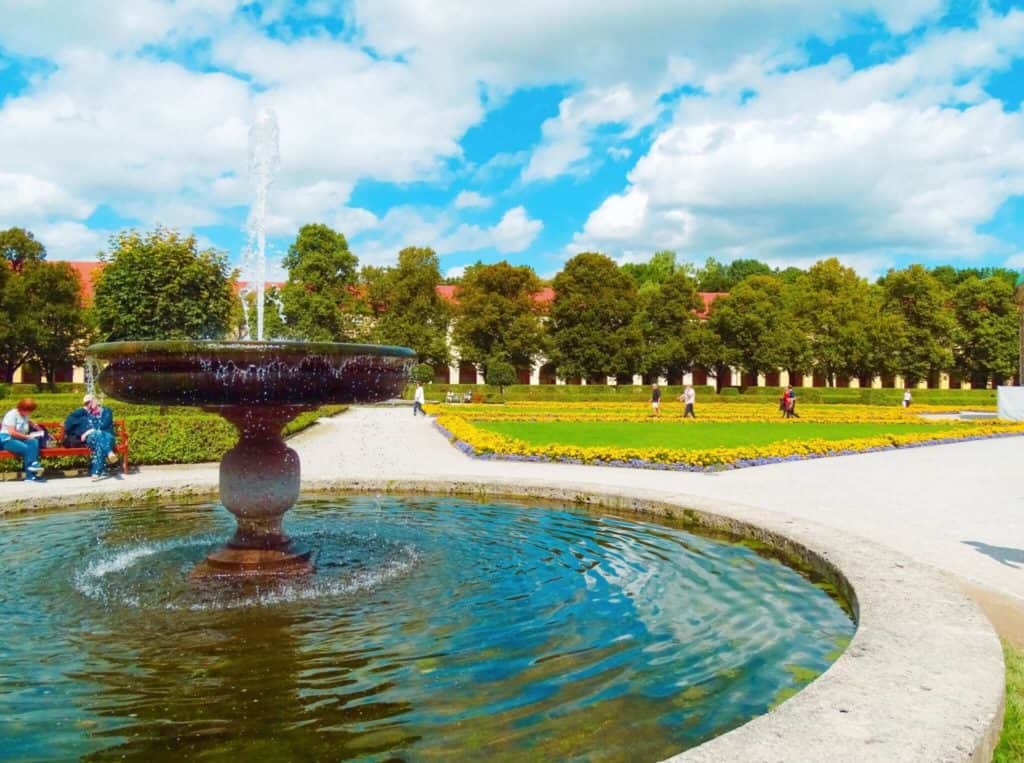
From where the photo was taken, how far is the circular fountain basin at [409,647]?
10.5 ft

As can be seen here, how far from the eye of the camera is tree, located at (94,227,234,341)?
108ft

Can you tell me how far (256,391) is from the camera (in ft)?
17.3

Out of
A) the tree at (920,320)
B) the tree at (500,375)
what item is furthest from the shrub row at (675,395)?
the tree at (920,320)

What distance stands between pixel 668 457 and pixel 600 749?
395 inches

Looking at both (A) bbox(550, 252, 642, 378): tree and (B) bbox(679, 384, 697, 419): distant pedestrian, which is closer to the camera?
(B) bbox(679, 384, 697, 419): distant pedestrian

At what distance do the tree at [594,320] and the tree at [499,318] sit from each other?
1954 mm

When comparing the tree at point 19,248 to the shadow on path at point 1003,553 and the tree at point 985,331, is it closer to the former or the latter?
the shadow on path at point 1003,553

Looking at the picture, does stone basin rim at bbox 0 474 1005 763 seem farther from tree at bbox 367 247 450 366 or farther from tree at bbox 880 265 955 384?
tree at bbox 880 265 955 384

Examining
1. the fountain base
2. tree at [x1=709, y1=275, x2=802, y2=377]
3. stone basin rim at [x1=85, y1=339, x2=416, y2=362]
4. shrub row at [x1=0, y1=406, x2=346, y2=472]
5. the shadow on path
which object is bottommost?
A: the shadow on path

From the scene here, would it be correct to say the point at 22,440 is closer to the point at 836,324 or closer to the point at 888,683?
the point at 888,683

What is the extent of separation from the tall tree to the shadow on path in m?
42.7

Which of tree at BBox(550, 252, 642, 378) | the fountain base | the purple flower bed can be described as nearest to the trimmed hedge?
the purple flower bed

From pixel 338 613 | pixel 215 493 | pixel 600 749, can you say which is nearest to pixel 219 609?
pixel 338 613

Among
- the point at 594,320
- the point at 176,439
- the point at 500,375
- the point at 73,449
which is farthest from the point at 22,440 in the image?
the point at 594,320
